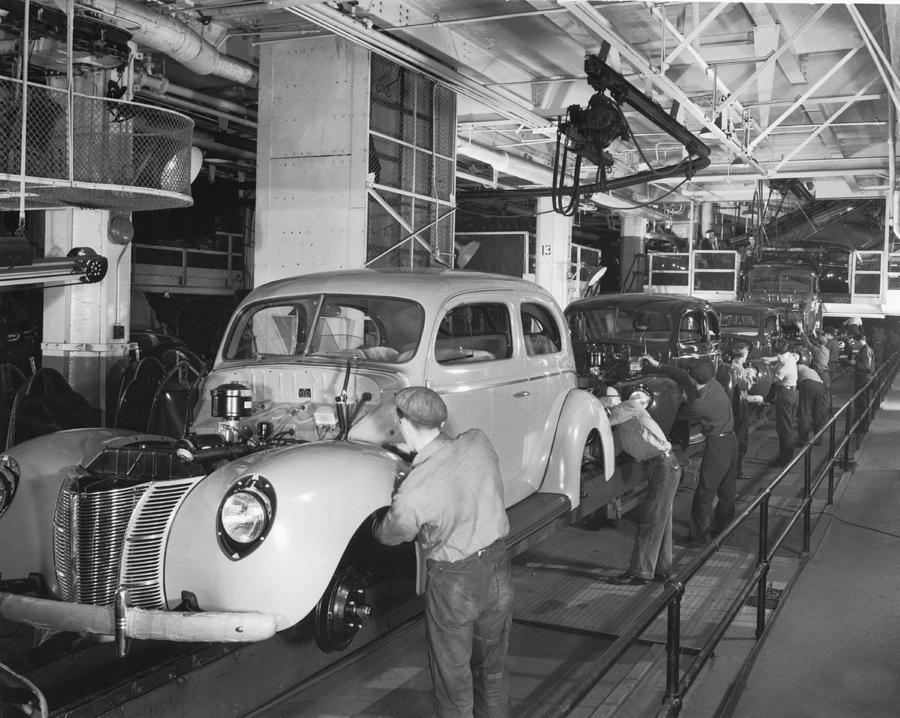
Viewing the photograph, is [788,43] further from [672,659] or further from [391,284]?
[672,659]

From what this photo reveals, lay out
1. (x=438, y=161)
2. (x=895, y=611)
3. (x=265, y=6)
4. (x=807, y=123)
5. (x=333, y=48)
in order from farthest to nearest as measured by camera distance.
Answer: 1. (x=807, y=123)
2. (x=438, y=161)
3. (x=333, y=48)
4. (x=265, y=6)
5. (x=895, y=611)

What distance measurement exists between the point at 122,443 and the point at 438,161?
7767 mm

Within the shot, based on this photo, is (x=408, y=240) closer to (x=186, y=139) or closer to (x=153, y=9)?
(x=186, y=139)

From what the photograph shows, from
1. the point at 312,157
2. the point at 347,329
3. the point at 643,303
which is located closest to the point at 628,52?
the point at 643,303

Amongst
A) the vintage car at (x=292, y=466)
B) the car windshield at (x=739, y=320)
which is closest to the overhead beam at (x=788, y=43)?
the car windshield at (x=739, y=320)

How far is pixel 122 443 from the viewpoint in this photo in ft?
16.3

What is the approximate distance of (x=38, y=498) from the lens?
4.95 meters

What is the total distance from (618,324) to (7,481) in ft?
28.9

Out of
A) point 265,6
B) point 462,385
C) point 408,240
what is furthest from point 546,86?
point 462,385

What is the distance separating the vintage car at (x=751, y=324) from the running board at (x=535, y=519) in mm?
10015

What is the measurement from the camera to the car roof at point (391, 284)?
5.76m

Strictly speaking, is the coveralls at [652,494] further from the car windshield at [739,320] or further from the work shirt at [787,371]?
the car windshield at [739,320]

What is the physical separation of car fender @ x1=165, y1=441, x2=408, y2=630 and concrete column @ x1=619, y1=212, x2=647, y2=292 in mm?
19945

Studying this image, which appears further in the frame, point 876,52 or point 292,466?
point 876,52
